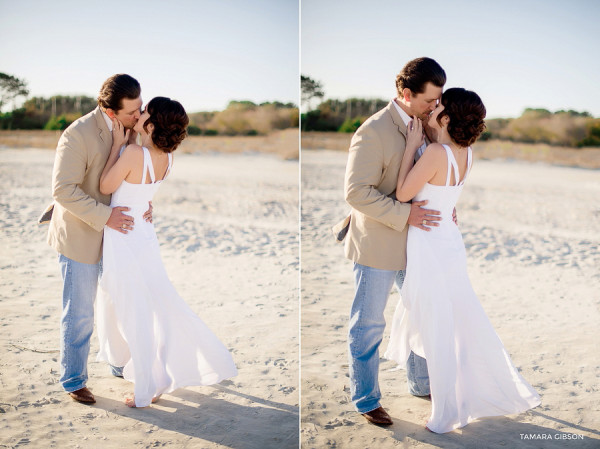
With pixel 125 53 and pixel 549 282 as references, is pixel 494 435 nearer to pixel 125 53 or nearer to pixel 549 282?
pixel 549 282

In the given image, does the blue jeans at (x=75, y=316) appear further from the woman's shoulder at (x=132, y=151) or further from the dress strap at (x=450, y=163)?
the dress strap at (x=450, y=163)

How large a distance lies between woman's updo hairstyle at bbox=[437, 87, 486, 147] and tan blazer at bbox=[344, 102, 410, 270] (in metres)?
0.26

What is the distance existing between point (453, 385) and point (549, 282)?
4.37 meters

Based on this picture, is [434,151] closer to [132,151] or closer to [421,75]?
[421,75]

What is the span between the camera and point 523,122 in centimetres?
3031

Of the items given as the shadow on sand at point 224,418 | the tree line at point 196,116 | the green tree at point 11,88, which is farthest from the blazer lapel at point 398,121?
the green tree at point 11,88

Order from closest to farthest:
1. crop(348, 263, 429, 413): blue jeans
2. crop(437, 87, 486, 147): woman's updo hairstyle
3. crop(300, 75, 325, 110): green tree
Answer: crop(437, 87, 486, 147): woman's updo hairstyle → crop(348, 263, 429, 413): blue jeans → crop(300, 75, 325, 110): green tree

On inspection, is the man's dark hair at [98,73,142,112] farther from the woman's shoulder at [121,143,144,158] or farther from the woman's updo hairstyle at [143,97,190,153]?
the woman's shoulder at [121,143,144,158]

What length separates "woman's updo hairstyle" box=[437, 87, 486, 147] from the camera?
3.35m

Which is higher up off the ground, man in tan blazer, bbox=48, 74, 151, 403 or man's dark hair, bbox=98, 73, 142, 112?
man's dark hair, bbox=98, 73, 142, 112

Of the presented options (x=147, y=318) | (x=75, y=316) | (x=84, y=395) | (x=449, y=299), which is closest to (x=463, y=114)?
(x=449, y=299)

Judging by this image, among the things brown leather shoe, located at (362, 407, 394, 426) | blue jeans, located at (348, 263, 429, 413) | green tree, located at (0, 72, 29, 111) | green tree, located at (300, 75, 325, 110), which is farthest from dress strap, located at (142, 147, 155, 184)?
green tree, located at (0, 72, 29, 111)

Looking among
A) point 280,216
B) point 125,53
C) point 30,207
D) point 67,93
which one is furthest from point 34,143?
point 280,216

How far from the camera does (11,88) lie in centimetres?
3512
